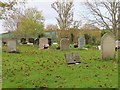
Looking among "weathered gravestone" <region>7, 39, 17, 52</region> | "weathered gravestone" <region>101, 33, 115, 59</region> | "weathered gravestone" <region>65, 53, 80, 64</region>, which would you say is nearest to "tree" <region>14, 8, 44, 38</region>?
"weathered gravestone" <region>7, 39, 17, 52</region>

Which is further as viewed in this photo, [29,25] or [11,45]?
[29,25]

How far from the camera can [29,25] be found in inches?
1845

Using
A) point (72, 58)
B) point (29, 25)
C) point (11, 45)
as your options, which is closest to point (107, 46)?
point (72, 58)

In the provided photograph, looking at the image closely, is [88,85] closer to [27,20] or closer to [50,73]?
[50,73]

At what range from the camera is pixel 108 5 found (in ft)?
137

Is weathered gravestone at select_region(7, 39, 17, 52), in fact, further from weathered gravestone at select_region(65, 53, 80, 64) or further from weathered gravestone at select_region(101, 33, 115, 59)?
weathered gravestone at select_region(65, 53, 80, 64)

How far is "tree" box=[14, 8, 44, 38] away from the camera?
154ft

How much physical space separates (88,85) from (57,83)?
1.06 m

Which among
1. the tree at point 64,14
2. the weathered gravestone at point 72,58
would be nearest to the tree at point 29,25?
the tree at point 64,14

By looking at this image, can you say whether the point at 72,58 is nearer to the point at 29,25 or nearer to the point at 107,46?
the point at 107,46

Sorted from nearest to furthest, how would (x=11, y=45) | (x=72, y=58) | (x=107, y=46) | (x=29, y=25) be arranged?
(x=72, y=58)
(x=107, y=46)
(x=11, y=45)
(x=29, y=25)

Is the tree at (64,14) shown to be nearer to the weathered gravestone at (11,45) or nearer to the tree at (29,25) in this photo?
the tree at (29,25)

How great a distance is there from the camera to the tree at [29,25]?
154 feet

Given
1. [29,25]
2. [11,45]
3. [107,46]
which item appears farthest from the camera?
[29,25]
